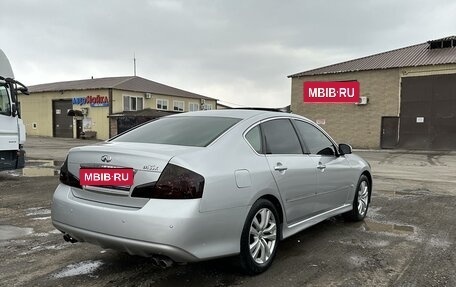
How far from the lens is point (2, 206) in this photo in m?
7.23

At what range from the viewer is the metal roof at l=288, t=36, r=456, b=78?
1096 inches

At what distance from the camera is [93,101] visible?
1411 inches

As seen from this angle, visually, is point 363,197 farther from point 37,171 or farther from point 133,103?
point 133,103

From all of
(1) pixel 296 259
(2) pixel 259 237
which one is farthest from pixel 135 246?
(1) pixel 296 259

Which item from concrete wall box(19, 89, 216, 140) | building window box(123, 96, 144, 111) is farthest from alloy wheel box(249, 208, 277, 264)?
building window box(123, 96, 144, 111)

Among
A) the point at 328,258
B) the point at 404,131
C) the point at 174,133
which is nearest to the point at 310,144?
the point at 328,258

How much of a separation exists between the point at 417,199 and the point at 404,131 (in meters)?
21.6

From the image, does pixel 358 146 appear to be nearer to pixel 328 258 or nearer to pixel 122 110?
pixel 122 110

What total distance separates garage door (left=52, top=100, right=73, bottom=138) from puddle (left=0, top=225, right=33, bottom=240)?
110 feet

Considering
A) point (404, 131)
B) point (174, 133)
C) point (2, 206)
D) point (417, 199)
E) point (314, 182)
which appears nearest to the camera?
point (174, 133)

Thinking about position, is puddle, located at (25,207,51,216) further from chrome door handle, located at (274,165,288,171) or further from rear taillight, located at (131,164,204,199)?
chrome door handle, located at (274,165,288,171)

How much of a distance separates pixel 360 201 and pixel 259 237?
279 centimetres

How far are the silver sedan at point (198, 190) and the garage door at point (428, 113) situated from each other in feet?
83.1

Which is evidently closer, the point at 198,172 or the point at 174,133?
the point at 198,172
